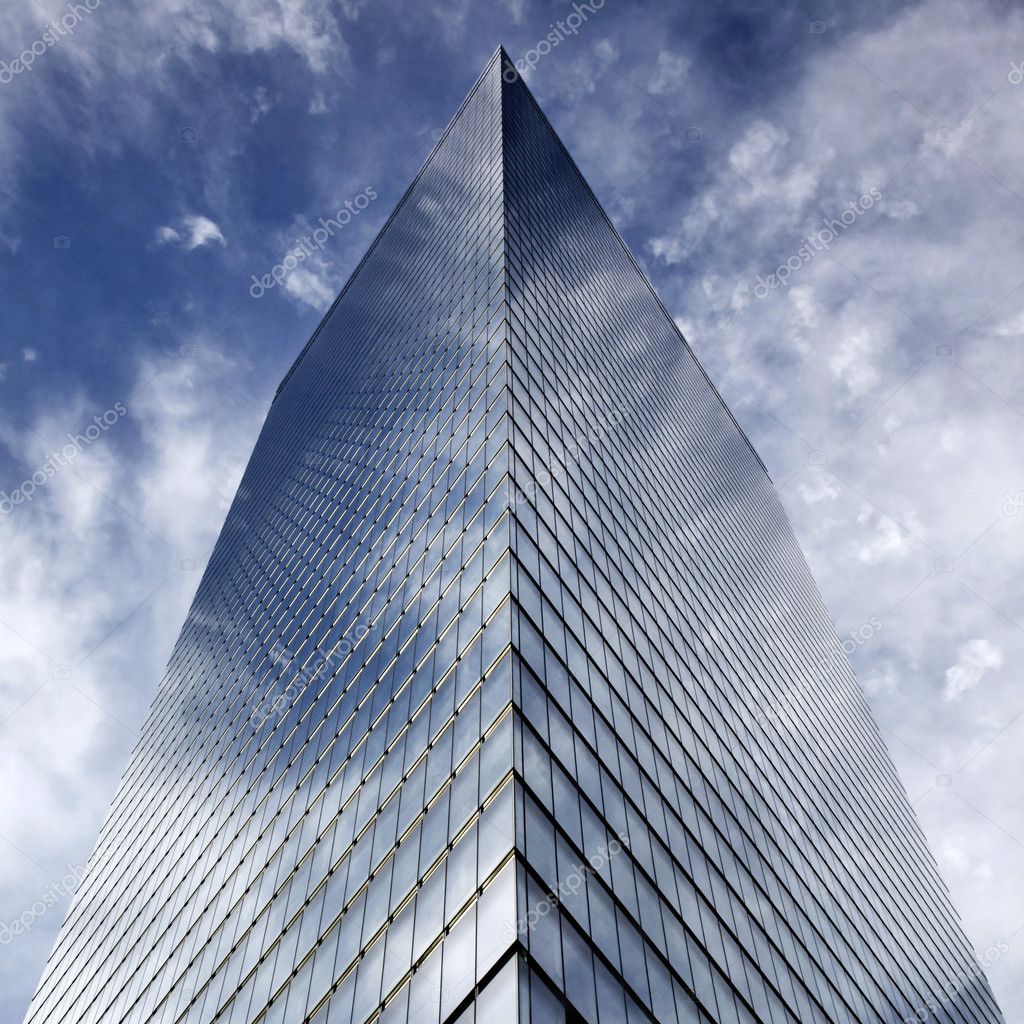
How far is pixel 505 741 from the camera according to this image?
18734 millimetres

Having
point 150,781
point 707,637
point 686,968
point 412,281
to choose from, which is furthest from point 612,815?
point 412,281

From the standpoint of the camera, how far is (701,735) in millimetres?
33594

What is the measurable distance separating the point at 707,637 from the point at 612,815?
23470 millimetres

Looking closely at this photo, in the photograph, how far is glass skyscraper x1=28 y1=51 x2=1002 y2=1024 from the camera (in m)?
18.4

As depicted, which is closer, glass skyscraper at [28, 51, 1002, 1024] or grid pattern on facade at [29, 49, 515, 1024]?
glass skyscraper at [28, 51, 1002, 1024]

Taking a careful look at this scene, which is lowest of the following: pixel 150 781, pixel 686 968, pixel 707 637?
pixel 686 968

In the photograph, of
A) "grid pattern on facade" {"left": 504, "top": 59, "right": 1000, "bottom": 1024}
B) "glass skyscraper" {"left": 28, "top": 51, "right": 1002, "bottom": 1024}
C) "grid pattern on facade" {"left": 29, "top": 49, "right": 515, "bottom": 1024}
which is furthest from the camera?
"grid pattern on facade" {"left": 504, "top": 59, "right": 1000, "bottom": 1024}

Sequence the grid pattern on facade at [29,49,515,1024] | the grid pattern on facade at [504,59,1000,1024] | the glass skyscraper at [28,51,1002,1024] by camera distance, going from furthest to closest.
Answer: the grid pattern on facade at [504,59,1000,1024]
the grid pattern on facade at [29,49,515,1024]
the glass skyscraper at [28,51,1002,1024]

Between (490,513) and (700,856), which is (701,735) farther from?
(490,513)

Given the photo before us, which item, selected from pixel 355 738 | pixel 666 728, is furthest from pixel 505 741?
pixel 666 728

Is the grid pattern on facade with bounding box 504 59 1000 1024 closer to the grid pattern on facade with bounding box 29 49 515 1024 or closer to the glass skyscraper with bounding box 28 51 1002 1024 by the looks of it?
the glass skyscraper with bounding box 28 51 1002 1024

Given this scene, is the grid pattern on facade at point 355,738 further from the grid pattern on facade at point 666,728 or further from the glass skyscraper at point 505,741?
the grid pattern on facade at point 666,728

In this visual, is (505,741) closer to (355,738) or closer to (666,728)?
(355,738)

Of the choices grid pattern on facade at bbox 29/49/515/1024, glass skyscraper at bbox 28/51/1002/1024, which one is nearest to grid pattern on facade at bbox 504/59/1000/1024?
glass skyscraper at bbox 28/51/1002/1024
